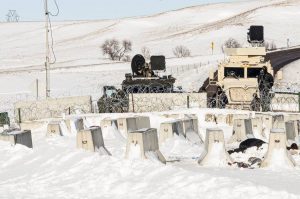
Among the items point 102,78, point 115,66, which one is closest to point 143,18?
point 115,66

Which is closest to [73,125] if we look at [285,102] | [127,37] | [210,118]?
[210,118]

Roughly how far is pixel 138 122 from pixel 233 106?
21.3ft

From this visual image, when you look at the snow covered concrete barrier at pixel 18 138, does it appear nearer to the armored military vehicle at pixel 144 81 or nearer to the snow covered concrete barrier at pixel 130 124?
the snow covered concrete barrier at pixel 130 124

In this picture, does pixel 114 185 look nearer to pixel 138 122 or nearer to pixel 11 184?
pixel 11 184

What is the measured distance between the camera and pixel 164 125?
62.3ft

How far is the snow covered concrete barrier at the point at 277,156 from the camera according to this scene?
572 inches

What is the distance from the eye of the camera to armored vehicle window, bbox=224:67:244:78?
92.6 ft

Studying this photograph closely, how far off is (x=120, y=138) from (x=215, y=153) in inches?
242

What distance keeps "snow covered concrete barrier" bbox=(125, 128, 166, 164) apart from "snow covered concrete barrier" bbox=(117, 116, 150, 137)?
6.30m

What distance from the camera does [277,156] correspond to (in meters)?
14.6

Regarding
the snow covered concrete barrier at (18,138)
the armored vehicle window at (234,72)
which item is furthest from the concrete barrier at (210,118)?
the snow covered concrete barrier at (18,138)

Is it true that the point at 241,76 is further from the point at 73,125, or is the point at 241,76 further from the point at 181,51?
the point at 181,51

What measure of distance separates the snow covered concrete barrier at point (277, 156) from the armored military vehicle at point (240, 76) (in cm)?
1238

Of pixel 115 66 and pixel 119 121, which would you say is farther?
pixel 115 66
